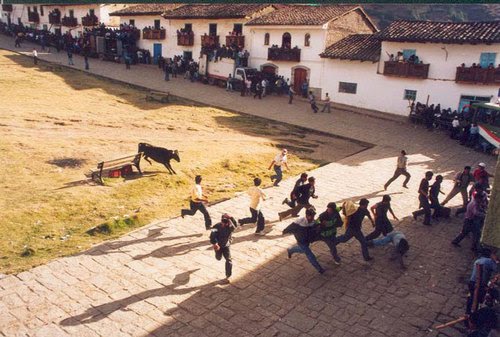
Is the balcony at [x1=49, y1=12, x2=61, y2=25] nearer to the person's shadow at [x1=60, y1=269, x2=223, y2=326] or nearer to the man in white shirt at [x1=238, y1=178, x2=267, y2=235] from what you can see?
the man in white shirt at [x1=238, y1=178, x2=267, y2=235]

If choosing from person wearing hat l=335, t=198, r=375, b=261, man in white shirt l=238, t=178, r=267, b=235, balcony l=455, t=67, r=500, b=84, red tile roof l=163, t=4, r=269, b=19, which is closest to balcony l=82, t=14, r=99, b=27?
red tile roof l=163, t=4, r=269, b=19

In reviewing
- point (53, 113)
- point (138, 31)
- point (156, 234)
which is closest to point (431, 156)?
point (156, 234)

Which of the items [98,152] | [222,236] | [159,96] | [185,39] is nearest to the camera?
[222,236]

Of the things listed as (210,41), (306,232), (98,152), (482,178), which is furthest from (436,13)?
(306,232)

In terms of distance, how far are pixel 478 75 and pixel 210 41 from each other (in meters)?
21.4

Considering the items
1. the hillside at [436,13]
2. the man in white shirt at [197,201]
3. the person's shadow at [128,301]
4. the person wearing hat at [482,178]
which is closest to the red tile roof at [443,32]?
the person wearing hat at [482,178]

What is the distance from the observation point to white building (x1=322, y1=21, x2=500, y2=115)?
24141 millimetres

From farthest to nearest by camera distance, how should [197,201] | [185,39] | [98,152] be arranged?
[185,39] → [98,152] → [197,201]

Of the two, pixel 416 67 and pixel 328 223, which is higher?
pixel 416 67

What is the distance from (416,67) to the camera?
2625 centimetres

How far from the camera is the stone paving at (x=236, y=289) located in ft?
24.6

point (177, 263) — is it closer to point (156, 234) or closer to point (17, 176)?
point (156, 234)

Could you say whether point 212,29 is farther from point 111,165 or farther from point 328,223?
point 328,223

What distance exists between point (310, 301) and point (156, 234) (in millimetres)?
4524
